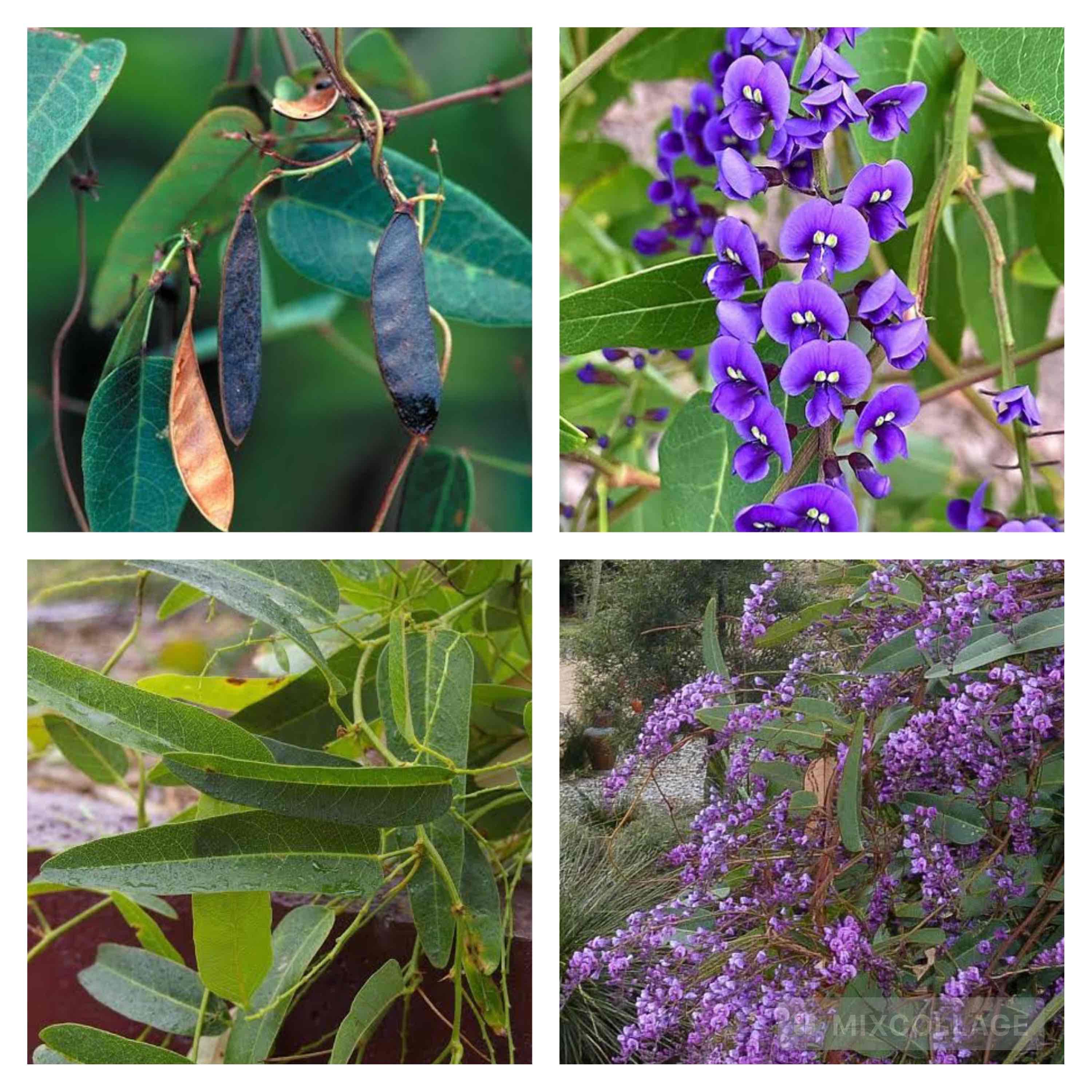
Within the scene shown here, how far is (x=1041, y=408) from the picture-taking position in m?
0.98

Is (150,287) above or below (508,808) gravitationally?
above

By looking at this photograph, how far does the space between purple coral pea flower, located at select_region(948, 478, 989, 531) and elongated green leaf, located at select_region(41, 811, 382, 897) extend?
15.3 inches

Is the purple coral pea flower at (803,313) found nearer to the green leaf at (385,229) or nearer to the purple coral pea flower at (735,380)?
the purple coral pea flower at (735,380)

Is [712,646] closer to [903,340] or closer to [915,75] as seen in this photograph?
[903,340]

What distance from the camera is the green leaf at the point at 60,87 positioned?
63cm

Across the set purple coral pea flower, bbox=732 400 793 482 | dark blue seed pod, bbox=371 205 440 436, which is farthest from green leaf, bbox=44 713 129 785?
purple coral pea flower, bbox=732 400 793 482

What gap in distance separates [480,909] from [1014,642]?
0.35m

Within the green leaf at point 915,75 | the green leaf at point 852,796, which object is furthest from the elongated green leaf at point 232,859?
the green leaf at point 915,75

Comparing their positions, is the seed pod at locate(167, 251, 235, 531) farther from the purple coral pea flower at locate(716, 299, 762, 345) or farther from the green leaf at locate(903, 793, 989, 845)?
the green leaf at locate(903, 793, 989, 845)

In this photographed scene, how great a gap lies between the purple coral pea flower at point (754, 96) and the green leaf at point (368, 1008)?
0.51 metres

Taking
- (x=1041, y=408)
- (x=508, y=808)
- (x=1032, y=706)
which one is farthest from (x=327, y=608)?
(x=1041, y=408)
